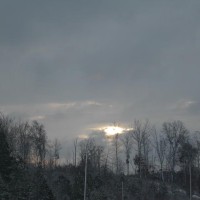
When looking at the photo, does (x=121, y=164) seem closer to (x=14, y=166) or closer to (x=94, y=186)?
(x=94, y=186)

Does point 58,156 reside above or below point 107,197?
above

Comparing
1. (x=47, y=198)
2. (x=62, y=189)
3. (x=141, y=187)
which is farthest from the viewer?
(x=141, y=187)

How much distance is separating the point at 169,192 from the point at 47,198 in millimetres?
39316

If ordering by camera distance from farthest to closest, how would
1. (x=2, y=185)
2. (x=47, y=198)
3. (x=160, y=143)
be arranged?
1. (x=160, y=143)
2. (x=47, y=198)
3. (x=2, y=185)

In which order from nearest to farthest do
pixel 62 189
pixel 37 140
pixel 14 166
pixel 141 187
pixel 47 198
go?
pixel 14 166, pixel 47 198, pixel 62 189, pixel 141 187, pixel 37 140

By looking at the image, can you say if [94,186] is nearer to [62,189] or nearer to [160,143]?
[62,189]

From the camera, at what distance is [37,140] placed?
306ft

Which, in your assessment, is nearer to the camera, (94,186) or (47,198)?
(47,198)

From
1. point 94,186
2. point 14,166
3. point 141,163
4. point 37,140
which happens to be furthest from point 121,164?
point 14,166

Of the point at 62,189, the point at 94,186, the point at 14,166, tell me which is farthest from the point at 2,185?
the point at 94,186

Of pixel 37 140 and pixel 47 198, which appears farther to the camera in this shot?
pixel 37 140

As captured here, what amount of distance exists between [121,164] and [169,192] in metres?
13.4

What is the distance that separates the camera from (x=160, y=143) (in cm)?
10006

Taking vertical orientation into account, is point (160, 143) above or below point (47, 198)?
above
